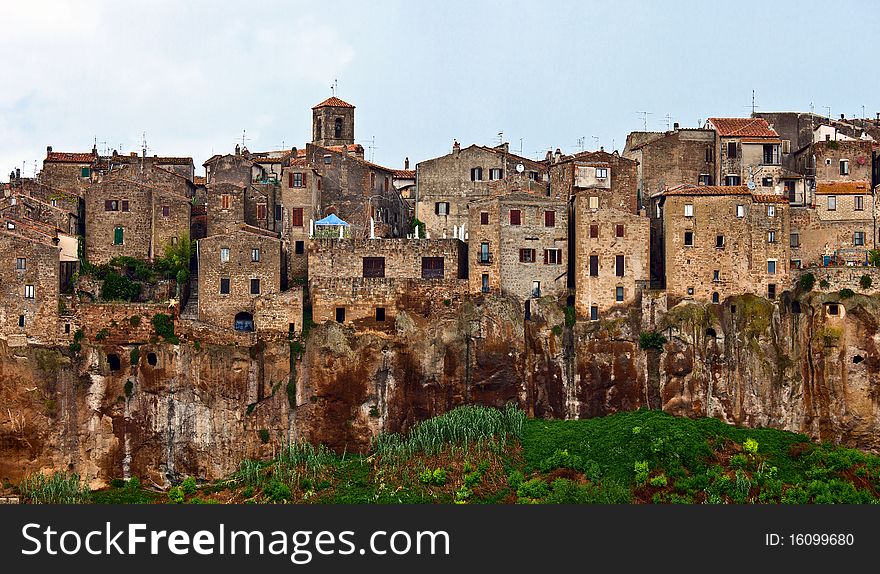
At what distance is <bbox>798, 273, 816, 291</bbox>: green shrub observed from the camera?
8956cm

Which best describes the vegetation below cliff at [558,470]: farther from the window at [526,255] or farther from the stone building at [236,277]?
the window at [526,255]

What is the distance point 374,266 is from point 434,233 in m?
6.36

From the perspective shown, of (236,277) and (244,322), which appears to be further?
(244,322)

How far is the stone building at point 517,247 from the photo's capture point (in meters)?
89.5

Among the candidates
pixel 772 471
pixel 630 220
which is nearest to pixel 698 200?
pixel 630 220

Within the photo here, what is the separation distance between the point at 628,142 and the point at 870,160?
13913mm

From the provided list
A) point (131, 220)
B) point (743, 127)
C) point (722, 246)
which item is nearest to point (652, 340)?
point (722, 246)

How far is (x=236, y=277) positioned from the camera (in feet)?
291

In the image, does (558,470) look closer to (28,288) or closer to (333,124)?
(28,288)

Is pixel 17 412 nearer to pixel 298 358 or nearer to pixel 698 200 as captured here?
pixel 298 358

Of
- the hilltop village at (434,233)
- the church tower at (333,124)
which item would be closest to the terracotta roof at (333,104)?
the church tower at (333,124)

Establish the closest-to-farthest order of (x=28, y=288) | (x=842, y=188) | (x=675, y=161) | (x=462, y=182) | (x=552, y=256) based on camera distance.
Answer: (x=28, y=288) < (x=552, y=256) < (x=842, y=188) < (x=462, y=182) < (x=675, y=161)

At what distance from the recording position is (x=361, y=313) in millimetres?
88688

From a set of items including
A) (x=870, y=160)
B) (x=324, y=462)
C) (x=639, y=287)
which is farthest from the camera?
(x=870, y=160)
